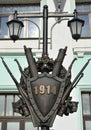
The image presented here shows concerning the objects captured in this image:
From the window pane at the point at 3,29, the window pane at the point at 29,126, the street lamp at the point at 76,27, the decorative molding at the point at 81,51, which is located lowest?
the window pane at the point at 29,126

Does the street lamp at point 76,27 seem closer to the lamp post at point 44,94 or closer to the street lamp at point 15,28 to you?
the lamp post at point 44,94

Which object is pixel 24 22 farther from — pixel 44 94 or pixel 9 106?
pixel 44 94

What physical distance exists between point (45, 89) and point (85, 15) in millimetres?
6476

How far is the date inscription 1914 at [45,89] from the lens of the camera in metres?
5.46

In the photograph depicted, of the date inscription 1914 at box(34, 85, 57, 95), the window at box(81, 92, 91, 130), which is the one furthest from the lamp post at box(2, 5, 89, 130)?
the window at box(81, 92, 91, 130)

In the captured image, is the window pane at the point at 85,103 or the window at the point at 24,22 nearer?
the window pane at the point at 85,103

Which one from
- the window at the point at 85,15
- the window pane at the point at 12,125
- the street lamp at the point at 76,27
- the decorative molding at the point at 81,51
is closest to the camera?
the street lamp at the point at 76,27

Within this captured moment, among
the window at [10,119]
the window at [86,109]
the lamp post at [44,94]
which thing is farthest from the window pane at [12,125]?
the lamp post at [44,94]

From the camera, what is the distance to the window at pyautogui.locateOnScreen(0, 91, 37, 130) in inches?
380

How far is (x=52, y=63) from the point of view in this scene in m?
5.96

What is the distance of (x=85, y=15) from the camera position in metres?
11.5

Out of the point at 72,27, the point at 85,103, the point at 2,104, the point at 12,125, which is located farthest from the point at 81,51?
the point at 72,27

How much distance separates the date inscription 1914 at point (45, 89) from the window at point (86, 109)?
439 cm

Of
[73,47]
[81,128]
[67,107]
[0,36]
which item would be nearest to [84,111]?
[81,128]
